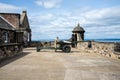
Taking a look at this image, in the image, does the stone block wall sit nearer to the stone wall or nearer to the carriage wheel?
the stone wall

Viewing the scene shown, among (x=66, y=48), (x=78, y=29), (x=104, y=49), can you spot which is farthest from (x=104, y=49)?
(x=78, y=29)

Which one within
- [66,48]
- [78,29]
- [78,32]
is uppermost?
[78,29]

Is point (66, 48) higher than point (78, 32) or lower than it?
lower

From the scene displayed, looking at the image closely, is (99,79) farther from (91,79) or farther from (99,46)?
(99,46)

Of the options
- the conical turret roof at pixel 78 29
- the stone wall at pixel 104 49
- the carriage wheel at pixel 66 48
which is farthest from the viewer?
the conical turret roof at pixel 78 29

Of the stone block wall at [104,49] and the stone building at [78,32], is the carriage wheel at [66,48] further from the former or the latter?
the stone building at [78,32]

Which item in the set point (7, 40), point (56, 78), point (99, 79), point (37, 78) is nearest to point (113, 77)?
point (99, 79)

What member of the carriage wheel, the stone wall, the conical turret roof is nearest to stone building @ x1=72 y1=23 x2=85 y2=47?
the conical turret roof

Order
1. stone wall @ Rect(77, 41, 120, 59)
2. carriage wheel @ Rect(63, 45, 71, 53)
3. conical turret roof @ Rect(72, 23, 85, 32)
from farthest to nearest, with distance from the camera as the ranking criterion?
conical turret roof @ Rect(72, 23, 85, 32) → carriage wheel @ Rect(63, 45, 71, 53) → stone wall @ Rect(77, 41, 120, 59)

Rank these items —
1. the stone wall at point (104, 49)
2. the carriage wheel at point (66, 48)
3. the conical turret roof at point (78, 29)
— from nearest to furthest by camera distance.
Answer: the stone wall at point (104, 49) < the carriage wheel at point (66, 48) < the conical turret roof at point (78, 29)

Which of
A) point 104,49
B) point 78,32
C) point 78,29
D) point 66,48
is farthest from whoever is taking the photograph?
point 78,32

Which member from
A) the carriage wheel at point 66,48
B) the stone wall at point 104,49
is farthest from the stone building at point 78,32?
the carriage wheel at point 66,48

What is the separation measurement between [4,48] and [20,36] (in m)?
15.8

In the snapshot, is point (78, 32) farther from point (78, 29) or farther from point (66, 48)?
point (66, 48)
